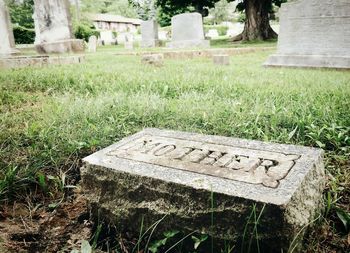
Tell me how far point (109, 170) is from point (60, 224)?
489 millimetres

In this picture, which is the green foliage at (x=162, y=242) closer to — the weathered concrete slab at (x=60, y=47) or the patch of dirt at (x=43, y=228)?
the patch of dirt at (x=43, y=228)

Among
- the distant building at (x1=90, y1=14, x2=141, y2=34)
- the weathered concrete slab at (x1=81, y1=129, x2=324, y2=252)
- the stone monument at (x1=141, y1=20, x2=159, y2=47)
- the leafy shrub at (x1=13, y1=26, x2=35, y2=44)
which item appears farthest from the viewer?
the distant building at (x1=90, y1=14, x2=141, y2=34)

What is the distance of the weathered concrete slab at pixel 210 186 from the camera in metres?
1.19

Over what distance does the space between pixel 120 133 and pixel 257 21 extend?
51.7 feet

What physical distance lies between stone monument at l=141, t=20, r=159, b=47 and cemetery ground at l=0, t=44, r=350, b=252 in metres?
12.4

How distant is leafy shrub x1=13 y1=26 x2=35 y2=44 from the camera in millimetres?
22109

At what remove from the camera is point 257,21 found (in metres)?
16.3

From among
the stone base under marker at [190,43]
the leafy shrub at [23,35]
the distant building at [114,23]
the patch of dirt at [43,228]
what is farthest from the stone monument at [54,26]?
the distant building at [114,23]

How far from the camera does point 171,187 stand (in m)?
1.34

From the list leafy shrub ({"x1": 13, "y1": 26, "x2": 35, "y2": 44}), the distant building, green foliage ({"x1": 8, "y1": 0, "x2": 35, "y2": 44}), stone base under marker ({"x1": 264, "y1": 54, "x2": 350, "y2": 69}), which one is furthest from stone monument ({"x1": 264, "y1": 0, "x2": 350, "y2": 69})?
the distant building

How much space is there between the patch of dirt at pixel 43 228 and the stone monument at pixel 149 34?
14.7 m

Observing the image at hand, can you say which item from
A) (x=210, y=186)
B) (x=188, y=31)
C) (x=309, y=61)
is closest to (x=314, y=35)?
(x=309, y=61)

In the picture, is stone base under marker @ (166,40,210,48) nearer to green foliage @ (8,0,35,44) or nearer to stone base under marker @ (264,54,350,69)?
stone base under marker @ (264,54,350,69)

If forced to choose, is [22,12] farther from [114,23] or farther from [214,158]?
[214,158]
